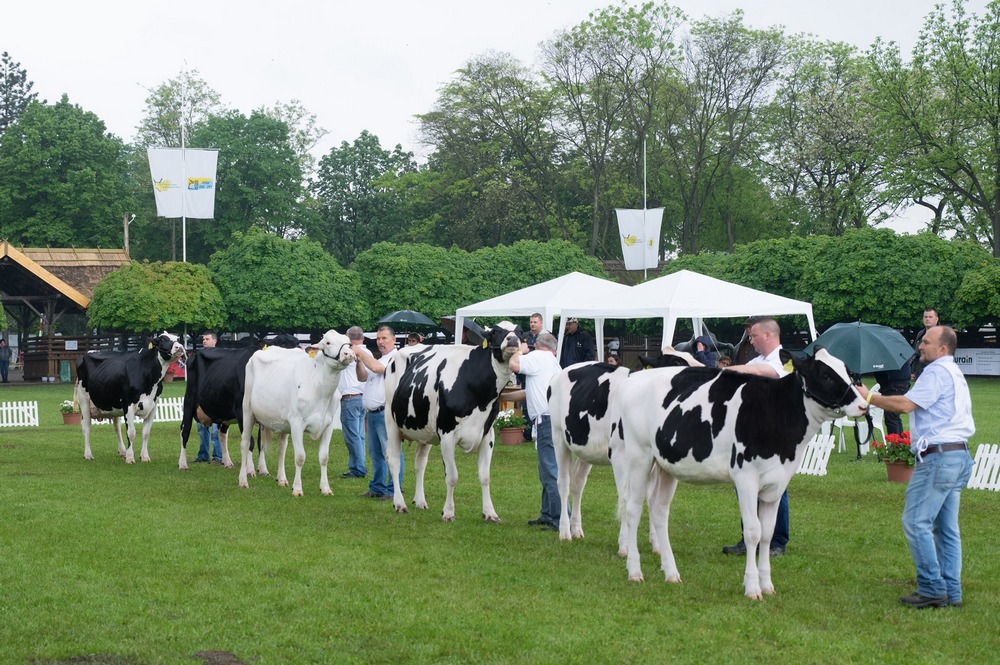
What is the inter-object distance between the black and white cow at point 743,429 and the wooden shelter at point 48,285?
144 feet

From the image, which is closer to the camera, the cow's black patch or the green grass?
the green grass

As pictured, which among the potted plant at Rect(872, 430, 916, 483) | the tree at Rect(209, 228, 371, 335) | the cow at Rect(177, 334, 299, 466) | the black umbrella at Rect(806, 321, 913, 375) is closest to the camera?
the potted plant at Rect(872, 430, 916, 483)

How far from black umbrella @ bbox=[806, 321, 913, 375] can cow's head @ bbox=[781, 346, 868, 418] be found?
319 inches

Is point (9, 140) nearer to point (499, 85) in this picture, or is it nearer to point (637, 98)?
point (499, 85)

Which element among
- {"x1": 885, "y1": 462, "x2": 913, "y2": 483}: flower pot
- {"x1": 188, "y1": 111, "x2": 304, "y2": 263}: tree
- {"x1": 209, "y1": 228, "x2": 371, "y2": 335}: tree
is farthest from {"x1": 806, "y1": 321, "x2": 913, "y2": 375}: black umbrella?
{"x1": 188, "y1": 111, "x2": 304, "y2": 263}: tree

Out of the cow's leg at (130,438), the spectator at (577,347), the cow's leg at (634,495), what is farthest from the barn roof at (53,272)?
the cow's leg at (634,495)

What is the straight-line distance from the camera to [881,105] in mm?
53312

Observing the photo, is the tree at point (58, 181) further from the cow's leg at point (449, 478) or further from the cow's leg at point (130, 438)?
the cow's leg at point (449, 478)

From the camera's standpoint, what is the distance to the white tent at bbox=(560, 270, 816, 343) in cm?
2241

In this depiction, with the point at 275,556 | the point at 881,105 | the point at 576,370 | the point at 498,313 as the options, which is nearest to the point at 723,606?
the point at 576,370

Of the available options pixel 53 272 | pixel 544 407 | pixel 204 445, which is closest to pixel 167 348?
pixel 204 445

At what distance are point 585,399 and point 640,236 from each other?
1584 inches

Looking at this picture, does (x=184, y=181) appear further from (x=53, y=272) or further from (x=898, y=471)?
(x=898, y=471)

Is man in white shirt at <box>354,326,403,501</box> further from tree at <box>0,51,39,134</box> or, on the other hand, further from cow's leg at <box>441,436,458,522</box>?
tree at <box>0,51,39,134</box>
